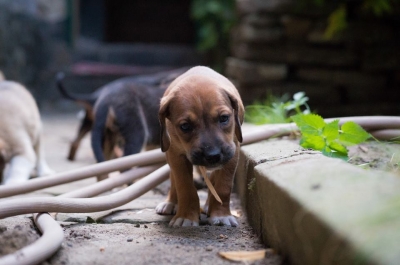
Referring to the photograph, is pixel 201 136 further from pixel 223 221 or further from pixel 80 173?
pixel 80 173

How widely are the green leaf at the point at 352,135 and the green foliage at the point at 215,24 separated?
6.29 meters

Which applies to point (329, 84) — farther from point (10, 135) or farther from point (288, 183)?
point (288, 183)

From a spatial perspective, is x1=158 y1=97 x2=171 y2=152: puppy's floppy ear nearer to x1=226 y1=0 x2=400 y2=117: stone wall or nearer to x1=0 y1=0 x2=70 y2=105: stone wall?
x1=226 y1=0 x2=400 y2=117: stone wall

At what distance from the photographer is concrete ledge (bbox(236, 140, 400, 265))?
1.55 m

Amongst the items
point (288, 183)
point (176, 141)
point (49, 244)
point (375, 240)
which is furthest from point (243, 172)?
point (375, 240)

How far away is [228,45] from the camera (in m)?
9.63

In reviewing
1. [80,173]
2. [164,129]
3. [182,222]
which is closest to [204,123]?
[164,129]

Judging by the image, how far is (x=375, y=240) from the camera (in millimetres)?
1504

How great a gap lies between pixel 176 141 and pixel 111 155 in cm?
201

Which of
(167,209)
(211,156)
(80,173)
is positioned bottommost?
(167,209)

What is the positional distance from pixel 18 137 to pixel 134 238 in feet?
7.92

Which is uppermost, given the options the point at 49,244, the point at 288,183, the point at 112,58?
the point at 288,183

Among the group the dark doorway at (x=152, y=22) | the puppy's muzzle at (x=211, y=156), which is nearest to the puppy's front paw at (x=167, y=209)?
the puppy's muzzle at (x=211, y=156)

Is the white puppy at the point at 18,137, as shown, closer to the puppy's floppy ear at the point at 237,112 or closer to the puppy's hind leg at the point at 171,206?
the puppy's hind leg at the point at 171,206
